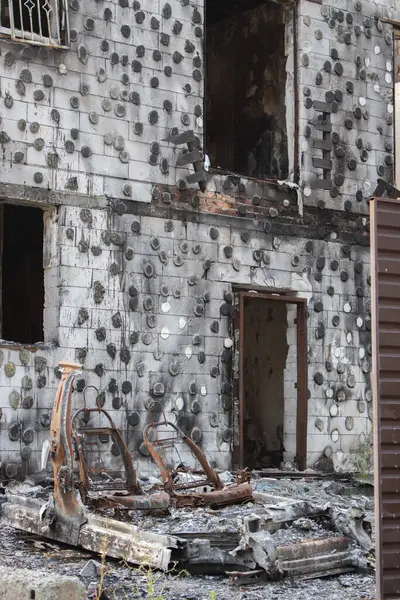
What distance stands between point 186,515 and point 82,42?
20.6 ft

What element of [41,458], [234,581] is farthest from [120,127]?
[234,581]

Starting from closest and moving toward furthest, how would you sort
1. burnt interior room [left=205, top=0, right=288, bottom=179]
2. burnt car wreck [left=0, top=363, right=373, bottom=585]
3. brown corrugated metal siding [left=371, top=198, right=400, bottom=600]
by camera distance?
1. brown corrugated metal siding [left=371, top=198, right=400, bottom=600]
2. burnt car wreck [left=0, top=363, right=373, bottom=585]
3. burnt interior room [left=205, top=0, right=288, bottom=179]

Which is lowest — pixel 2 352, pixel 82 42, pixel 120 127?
pixel 2 352

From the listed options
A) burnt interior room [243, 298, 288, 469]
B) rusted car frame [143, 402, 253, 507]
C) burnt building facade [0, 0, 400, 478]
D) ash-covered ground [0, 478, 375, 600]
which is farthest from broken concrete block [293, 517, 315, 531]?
burnt interior room [243, 298, 288, 469]

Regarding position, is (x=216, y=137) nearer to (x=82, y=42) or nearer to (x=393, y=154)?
(x=393, y=154)

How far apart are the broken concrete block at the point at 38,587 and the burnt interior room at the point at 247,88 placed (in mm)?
10992

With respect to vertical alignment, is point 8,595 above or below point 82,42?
below

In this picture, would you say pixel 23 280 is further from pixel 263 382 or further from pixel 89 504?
pixel 89 504

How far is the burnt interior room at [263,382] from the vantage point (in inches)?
667

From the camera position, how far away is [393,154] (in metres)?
17.1

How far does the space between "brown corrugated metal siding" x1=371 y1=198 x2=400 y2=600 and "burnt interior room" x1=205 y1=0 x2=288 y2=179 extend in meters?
9.39

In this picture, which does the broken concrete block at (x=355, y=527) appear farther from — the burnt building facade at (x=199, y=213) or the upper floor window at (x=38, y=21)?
the upper floor window at (x=38, y=21)

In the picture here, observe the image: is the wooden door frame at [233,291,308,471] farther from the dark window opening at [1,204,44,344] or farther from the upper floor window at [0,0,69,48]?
the dark window opening at [1,204,44,344]

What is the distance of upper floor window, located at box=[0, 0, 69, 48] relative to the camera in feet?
42.2
